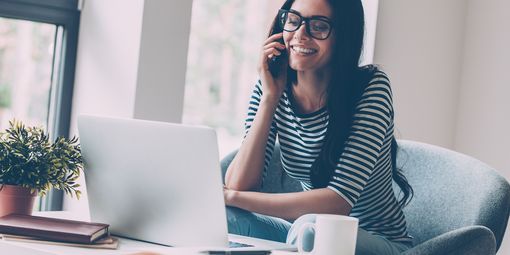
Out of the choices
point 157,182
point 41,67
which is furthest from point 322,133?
point 41,67

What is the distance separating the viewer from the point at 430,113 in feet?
11.9

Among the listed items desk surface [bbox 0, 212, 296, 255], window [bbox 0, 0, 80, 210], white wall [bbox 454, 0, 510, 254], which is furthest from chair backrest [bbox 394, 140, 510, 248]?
white wall [bbox 454, 0, 510, 254]

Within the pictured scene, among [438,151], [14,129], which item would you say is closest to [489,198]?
[438,151]

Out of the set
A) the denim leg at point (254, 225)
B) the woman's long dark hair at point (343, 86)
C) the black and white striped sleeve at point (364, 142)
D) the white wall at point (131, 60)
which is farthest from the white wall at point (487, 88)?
the denim leg at point (254, 225)

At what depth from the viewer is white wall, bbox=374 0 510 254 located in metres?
3.48

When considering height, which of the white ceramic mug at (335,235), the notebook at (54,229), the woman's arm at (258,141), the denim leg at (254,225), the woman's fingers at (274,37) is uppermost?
the woman's fingers at (274,37)

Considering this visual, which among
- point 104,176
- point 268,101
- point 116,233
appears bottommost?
point 116,233

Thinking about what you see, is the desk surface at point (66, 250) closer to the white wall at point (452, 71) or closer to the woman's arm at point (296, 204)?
the woman's arm at point (296, 204)

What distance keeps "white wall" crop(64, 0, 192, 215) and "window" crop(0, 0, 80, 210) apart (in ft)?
0.12

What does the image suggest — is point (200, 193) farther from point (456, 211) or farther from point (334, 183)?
point (456, 211)

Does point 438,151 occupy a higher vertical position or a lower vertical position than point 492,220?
higher

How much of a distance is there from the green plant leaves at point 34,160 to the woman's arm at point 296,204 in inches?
14.9

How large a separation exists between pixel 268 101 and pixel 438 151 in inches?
17.0

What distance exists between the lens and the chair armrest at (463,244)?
152 cm
